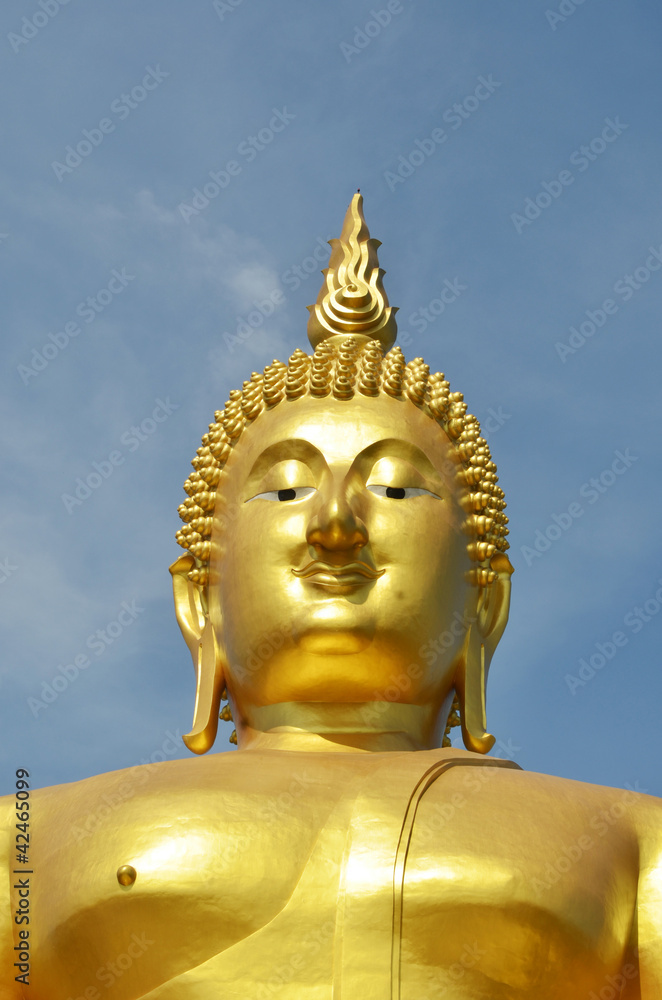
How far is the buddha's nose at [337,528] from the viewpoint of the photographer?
24.0ft

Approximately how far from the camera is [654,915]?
633 centimetres

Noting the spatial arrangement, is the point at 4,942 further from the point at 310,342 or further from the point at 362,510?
the point at 310,342

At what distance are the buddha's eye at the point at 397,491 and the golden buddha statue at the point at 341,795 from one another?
0.02 metres

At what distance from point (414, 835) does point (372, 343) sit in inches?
127

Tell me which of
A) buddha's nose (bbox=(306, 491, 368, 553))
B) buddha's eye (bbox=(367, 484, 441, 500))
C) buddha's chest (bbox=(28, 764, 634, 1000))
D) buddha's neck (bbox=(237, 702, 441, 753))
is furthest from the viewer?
buddha's eye (bbox=(367, 484, 441, 500))

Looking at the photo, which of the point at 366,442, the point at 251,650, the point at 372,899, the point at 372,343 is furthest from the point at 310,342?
the point at 372,899

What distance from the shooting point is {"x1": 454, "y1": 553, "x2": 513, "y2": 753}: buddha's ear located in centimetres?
793

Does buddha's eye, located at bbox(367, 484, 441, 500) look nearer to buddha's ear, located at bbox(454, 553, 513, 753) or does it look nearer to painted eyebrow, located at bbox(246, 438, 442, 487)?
painted eyebrow, located at bbox(246, 438, 442, 487)

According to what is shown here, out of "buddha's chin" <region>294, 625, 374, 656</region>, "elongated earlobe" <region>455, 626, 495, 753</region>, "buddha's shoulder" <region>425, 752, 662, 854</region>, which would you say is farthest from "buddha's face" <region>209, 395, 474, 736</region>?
"buddha's shoulder" <region>425, 752, 662, 854</region>

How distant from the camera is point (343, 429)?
788 centimetres

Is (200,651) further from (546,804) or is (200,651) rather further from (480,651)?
(546,804)

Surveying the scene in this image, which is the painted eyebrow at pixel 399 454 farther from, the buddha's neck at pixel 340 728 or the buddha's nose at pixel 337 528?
the buddha's neck at pixel 340 728

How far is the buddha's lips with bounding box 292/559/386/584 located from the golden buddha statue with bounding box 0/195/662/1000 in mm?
15

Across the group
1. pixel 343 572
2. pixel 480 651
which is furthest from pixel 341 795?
pixel 480 651
